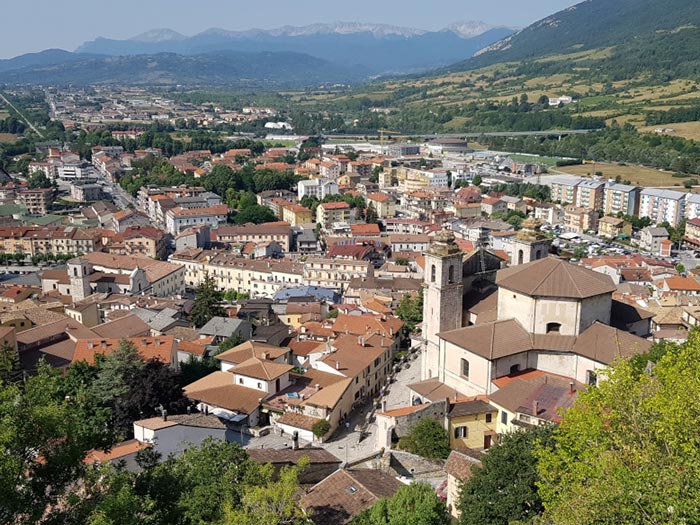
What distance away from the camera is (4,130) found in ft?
456

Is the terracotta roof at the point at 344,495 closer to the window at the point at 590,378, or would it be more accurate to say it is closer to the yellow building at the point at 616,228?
the window at the point at 590,378

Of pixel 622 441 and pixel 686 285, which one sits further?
pixel 686 285

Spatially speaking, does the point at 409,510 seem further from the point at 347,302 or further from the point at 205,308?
the point at 347,302

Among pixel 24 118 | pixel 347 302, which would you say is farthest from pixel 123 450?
pixel 24 118

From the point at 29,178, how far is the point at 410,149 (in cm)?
6203

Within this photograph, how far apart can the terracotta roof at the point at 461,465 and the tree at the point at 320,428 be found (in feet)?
24.6

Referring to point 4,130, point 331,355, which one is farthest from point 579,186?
point 4,130

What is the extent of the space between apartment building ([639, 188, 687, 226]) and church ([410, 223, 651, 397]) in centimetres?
5101

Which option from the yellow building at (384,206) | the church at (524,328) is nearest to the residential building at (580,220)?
the yellow building at (384,206)

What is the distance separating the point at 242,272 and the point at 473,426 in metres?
31.6

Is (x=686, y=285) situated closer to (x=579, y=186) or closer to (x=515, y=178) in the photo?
(x=579, y=186)

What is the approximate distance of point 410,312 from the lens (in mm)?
37750

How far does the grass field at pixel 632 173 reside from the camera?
8700cm

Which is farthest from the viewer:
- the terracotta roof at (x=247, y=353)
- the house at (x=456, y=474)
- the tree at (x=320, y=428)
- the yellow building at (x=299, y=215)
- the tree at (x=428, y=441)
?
the yellow building at (x=299, y=215)
